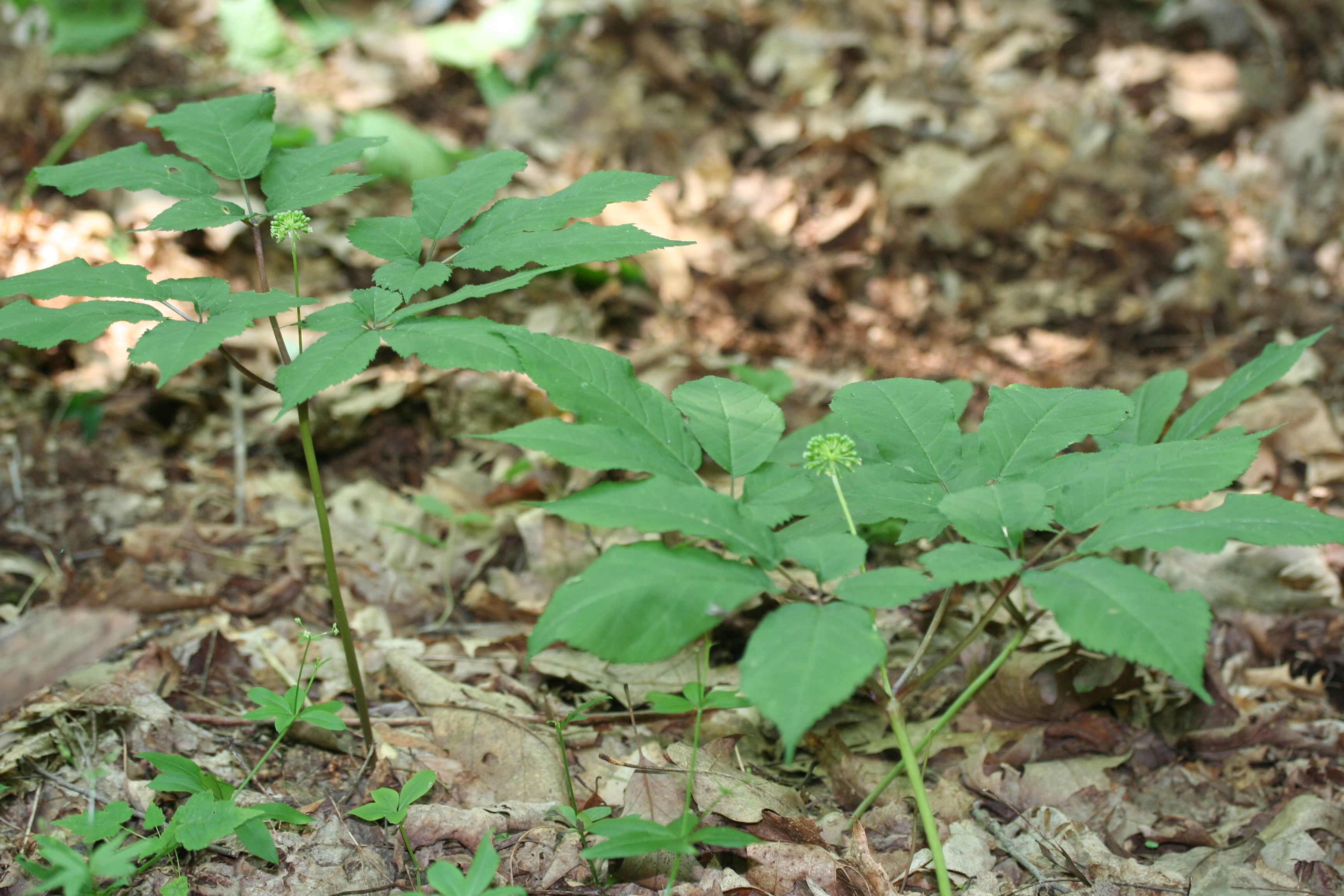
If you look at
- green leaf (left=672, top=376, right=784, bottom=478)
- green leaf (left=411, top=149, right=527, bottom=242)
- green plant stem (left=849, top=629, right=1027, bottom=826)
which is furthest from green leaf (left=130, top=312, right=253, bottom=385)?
green plant stem (left=849, top=629, right=1027, bottom=826)

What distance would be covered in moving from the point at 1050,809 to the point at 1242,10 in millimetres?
5298

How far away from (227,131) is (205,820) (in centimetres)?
112

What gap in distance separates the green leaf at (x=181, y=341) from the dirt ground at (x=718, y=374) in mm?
135

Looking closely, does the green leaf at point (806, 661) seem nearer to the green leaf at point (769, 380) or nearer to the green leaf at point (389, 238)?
the green leaf at point (389, 238)

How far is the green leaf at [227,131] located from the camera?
4.57 ft

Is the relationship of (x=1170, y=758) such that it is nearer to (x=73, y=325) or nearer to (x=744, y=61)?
(x=73, y=325)

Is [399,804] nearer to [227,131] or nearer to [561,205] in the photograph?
[561,205]

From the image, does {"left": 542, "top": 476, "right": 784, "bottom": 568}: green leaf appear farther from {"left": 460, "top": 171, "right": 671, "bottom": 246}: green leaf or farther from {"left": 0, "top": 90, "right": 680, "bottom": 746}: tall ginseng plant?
{"left": 460, "top": 171, "right": 671, "bottom": 246}: green leaf

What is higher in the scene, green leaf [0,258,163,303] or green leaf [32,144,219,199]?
green leaf [32,144,219,199]

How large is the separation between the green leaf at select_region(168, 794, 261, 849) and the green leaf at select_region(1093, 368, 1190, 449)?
1.54 meters

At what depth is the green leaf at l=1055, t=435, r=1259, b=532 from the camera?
3.46 ft

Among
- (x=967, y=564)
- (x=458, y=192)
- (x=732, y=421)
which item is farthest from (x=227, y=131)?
(x=967, y=564)

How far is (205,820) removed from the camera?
1185mm

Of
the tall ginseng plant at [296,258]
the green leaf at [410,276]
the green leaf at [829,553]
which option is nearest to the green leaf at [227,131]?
the tall ginseng plant at [296,258]
